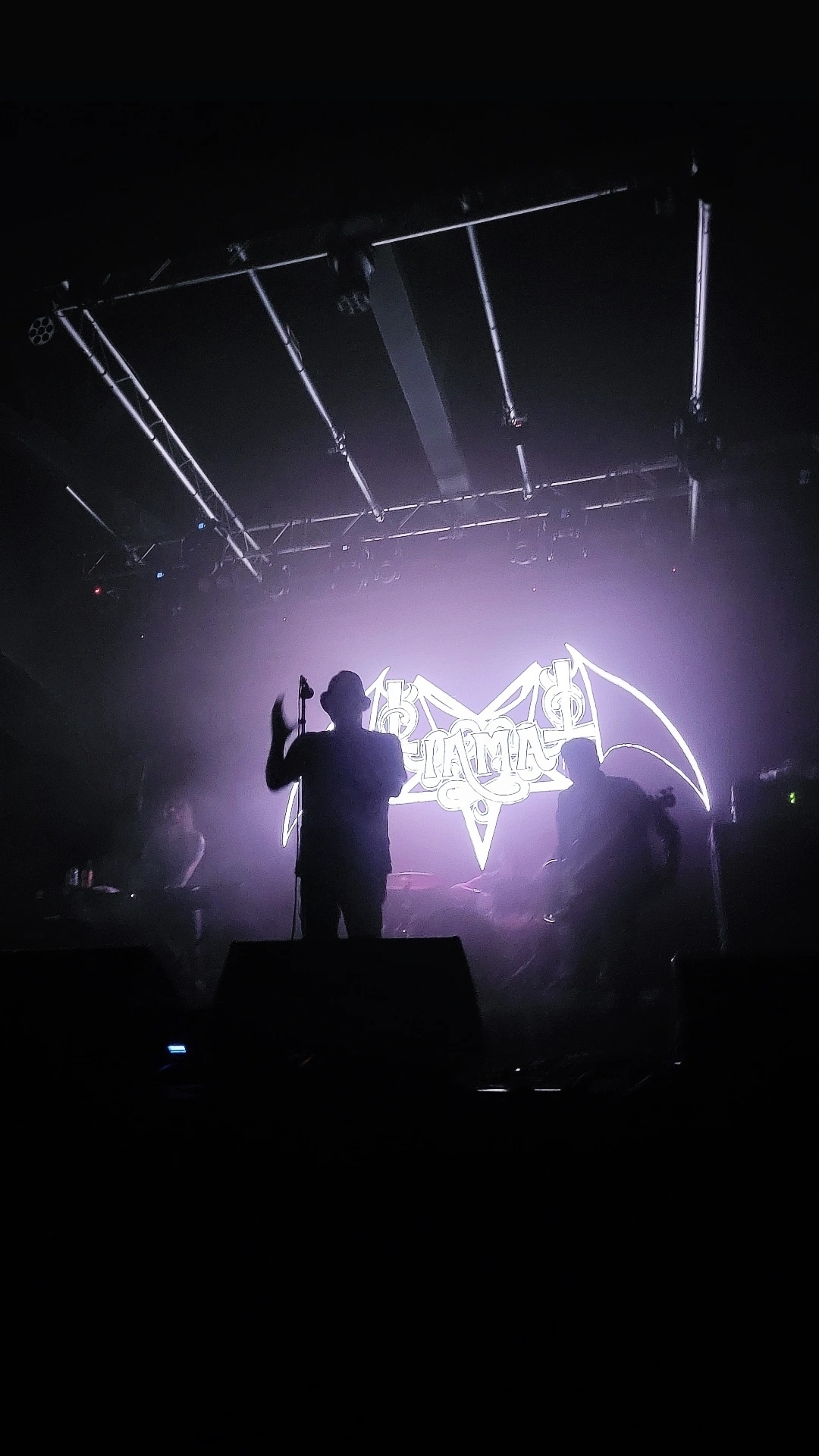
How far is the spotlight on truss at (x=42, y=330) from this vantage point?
6191 mm

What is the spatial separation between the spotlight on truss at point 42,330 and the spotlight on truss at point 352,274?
7.71 feet

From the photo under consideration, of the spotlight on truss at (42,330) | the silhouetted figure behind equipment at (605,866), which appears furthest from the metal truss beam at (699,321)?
the spotlight on truss at (42,330)

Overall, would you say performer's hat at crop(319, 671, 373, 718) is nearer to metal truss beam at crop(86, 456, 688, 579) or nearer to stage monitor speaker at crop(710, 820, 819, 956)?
stage monitor speaker at crop(710, 820, 819, 956)

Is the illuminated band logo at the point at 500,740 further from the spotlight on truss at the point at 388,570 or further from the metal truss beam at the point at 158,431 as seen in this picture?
the metal truss beam at the point at 158,431

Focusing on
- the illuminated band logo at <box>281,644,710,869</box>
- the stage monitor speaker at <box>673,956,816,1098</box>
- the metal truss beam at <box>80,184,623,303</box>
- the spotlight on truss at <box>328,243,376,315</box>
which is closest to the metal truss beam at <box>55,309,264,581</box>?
the metal truss beam at <box>80,184,623,303</box>

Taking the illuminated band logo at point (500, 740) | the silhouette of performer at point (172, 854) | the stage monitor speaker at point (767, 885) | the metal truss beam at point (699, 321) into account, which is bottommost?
the stage monitor speaker at point (767, 885)

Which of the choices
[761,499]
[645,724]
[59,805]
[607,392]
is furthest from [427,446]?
[59,805]

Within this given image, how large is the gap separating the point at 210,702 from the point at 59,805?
100 inches

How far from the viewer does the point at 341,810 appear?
3.66 m

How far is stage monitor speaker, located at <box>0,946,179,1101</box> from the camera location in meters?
2.03

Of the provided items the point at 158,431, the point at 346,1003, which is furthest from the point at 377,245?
the point at 346,1003

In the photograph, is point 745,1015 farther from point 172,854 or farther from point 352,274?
point 172,854

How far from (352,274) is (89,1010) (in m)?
5.04

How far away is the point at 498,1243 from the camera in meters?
1.44
